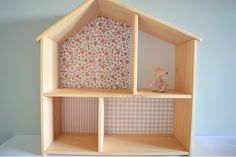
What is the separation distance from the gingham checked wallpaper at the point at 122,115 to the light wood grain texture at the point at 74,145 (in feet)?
0.28

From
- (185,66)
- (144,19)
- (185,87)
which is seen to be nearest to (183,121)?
(185,87)

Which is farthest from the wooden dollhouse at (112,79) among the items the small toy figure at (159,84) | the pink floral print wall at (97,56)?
the small toy figure at (159,84)

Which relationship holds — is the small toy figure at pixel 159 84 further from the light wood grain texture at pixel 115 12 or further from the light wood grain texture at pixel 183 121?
the light wood grain texture at pixel 115 12

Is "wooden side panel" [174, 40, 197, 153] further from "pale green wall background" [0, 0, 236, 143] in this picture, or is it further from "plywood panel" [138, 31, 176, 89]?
"pale green wall background" [0, 0, 236, 143]

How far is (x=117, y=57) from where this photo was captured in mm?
1396

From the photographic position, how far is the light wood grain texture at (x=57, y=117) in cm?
128

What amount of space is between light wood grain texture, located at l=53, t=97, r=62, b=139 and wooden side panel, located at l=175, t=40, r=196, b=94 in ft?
2.74

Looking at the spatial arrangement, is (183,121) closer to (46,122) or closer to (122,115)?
(122,115)

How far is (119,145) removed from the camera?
120 cm

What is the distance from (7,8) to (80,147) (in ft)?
3.62

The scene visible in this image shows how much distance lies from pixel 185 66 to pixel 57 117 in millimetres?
919

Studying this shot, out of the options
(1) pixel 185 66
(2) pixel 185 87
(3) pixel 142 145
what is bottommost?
(3) pixel 142 145

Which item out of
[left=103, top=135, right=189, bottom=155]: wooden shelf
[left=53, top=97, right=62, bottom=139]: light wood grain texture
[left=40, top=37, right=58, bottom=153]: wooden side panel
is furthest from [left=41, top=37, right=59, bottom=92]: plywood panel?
[left=103, top=135, right=189, bottom=155]: wooden shelf

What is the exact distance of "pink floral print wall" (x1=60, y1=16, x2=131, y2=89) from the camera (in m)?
1.39
